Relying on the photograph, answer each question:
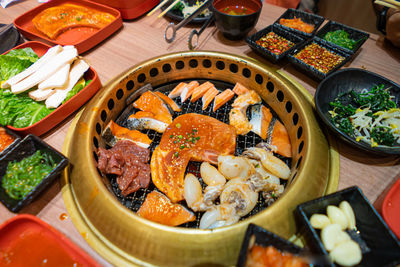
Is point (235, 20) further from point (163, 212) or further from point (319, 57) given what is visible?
point (163, 212)

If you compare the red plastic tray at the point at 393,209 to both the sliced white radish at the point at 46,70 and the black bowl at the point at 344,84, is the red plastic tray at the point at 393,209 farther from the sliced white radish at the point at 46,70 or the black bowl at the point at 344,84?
the sliced white radish at the point at 46,70

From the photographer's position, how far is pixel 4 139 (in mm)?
2172

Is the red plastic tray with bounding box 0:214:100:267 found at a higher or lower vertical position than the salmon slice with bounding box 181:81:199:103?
lower

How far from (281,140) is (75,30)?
3340 millimetres

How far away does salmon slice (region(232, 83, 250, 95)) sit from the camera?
273 centimetres

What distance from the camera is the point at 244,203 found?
1898 millimetres

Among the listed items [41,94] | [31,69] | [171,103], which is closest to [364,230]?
[171,103]

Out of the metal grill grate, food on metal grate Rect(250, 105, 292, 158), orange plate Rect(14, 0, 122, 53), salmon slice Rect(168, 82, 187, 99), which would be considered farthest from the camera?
orange plate Rect(14, 0, 122, 53)

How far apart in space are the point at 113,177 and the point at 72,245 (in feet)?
2.39

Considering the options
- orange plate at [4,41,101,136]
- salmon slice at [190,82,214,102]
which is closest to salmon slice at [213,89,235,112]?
salmon slice at [190,82,214,102]

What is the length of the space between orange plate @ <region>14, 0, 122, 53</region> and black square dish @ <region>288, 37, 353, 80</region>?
2.42 metres

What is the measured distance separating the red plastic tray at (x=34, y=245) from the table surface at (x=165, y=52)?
0.37 feet

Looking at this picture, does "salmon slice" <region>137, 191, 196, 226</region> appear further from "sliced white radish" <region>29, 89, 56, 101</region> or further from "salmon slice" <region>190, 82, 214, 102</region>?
"sliced white radish" <region>29, 89, 56, 101</region>

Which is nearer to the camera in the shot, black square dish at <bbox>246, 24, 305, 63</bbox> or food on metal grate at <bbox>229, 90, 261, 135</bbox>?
food on metal grate at <bbox>229, 90, 261, 135</bbox>
